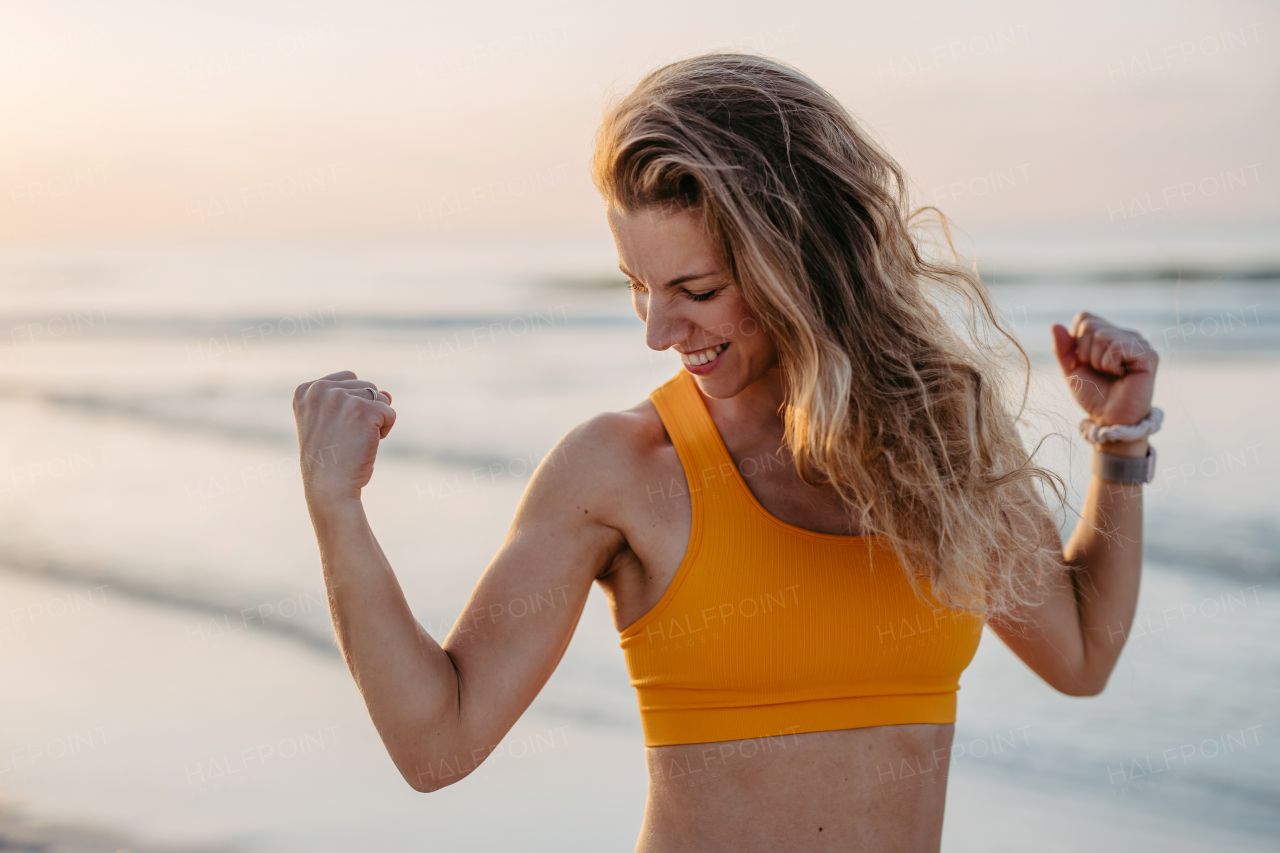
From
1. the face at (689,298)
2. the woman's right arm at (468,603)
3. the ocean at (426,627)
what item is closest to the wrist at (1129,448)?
the ocean at (426,627)

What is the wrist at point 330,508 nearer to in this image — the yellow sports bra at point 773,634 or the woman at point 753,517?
the woman at point 753,517

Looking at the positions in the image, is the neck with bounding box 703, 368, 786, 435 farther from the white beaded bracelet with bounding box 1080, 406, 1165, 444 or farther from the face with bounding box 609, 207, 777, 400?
the white beaded bracelet with bounding box 1080, 406, 1165, 444

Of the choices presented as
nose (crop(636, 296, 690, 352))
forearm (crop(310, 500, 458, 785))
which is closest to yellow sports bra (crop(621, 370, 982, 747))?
nose (crop(636, 296, 690, 352))

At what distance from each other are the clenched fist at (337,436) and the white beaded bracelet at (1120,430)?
151 centimetres

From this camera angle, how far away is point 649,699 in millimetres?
1795

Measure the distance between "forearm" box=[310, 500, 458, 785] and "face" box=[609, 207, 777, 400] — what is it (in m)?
0.59

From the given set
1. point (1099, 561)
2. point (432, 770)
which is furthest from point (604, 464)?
point (1099, 561)

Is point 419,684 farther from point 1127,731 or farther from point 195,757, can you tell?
point 1127,731

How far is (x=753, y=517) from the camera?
5.80ft

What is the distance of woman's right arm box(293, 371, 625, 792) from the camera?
1579mm

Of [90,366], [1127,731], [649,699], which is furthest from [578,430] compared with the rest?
[90,366]

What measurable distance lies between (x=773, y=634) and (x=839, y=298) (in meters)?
0.61

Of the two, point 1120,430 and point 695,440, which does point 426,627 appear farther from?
point 1120,430

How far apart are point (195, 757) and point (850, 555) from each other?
3.20 metres
